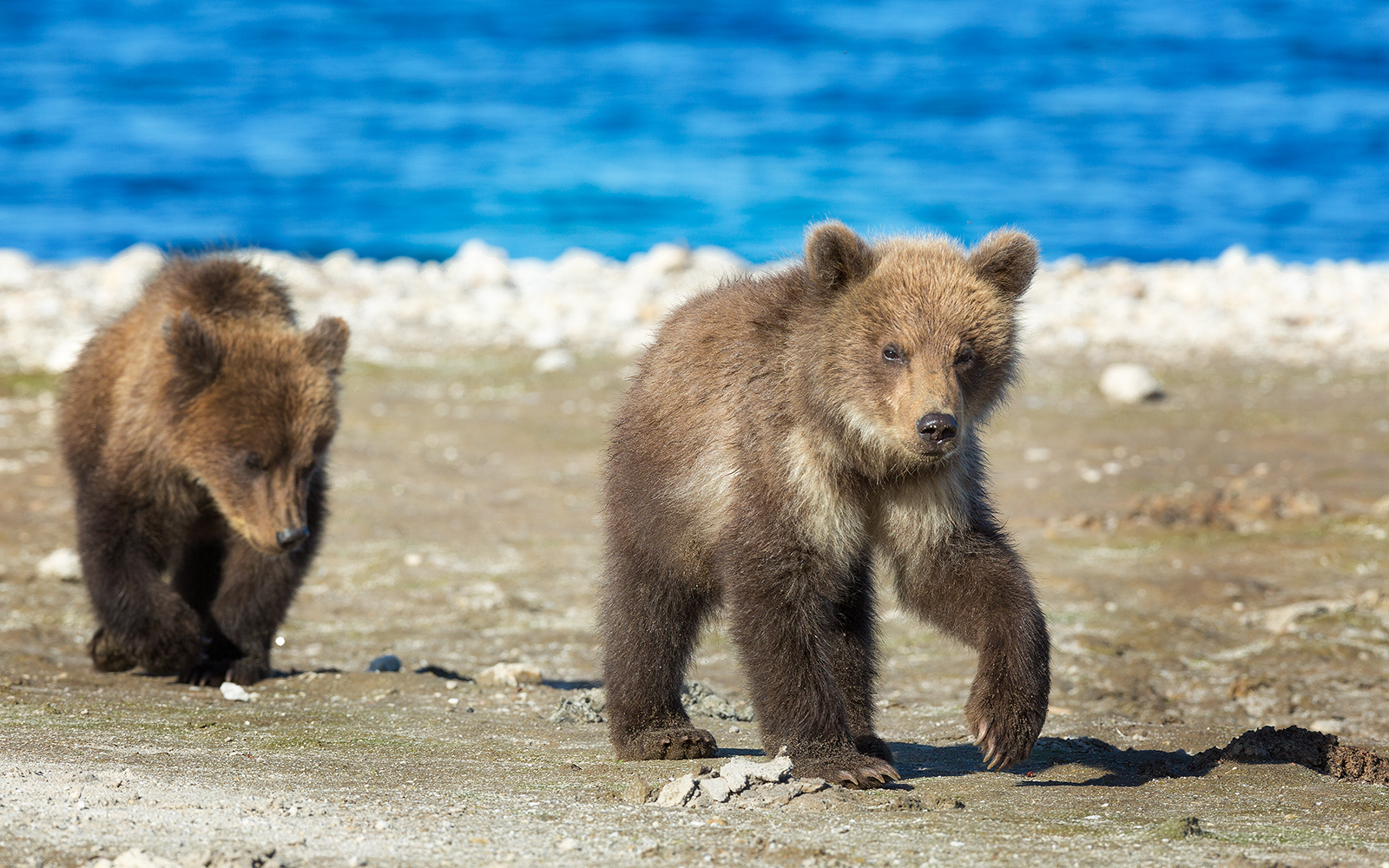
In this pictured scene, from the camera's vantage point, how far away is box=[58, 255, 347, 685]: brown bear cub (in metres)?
6.99

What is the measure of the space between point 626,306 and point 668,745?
462 inches

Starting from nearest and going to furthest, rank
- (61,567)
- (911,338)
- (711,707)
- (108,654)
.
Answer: (911,338) < (711,707) < (108,654) < (61,567)

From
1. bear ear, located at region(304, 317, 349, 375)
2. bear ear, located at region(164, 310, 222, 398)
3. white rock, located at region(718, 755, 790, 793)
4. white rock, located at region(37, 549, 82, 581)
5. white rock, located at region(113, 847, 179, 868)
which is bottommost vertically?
white rock, located at region(113, 847, 179, 868)

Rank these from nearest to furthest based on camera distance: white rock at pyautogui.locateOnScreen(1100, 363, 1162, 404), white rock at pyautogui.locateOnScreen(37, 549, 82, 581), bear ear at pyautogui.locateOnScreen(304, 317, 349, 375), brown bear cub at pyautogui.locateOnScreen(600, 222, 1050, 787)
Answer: brown bear cub at pyautogui.locateOnScreen(600, 222, 1050, 787) → bear ear at pyautogui.locateOnScreen(304, 317, 349, 375) → white rock at pyautogui.locateOnScreen(37, 549, 82, 581) → white rock at pyautogui.locateOnScreen(1100, 363, 1162, 404)

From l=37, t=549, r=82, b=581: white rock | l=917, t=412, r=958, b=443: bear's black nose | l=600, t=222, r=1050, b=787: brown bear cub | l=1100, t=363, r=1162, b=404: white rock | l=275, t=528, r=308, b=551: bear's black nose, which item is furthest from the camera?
l=1100, t=363, r=1162, b=404: white rock

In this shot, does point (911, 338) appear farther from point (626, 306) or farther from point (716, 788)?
point (626, 306)

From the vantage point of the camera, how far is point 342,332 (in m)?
7.38

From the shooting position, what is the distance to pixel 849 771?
4.88 meters

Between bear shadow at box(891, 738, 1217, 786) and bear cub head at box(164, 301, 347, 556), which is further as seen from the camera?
bear cub head at box(164, 301, 347, 556)

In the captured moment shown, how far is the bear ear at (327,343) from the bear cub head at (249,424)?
92 mm

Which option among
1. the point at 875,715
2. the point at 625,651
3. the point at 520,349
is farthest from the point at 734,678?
the point at 520,349

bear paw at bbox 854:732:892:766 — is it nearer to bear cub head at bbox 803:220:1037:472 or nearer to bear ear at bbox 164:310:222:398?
bear cub head at bbox 803:220:1037:472

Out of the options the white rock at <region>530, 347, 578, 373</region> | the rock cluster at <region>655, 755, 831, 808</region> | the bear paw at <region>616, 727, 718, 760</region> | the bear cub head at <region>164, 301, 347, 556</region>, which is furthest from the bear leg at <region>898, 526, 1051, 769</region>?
the white rock at <region>530, 347, 578, 373</region>

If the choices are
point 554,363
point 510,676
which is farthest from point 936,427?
point 554,363
